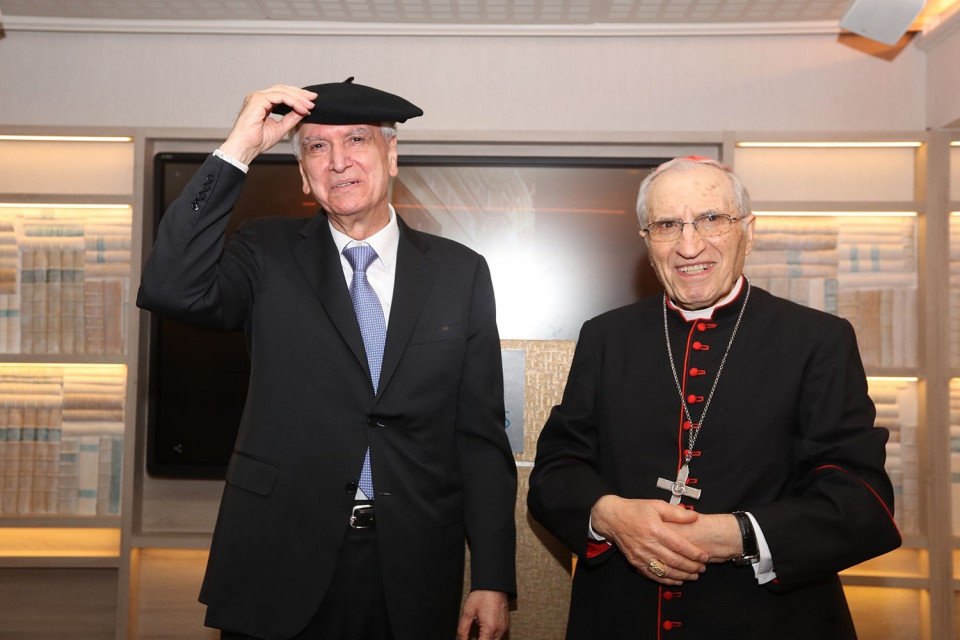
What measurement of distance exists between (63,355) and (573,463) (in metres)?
2.35

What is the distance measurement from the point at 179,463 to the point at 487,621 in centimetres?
204

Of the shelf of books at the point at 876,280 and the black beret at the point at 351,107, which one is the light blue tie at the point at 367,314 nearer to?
the black beret at the point at 351,107

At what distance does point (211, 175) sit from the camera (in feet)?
4.96

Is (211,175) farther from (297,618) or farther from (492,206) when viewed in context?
(492,206)

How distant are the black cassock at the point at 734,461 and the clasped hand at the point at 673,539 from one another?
8 centimetres

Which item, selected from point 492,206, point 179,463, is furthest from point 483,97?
point 179,463

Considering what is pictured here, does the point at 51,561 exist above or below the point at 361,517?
below

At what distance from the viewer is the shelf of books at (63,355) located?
3197mm

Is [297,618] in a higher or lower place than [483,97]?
lower

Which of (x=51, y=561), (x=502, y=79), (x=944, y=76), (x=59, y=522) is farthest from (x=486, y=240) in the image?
(x=51, y=561)

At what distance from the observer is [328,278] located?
1685 mm

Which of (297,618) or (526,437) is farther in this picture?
(526,437)

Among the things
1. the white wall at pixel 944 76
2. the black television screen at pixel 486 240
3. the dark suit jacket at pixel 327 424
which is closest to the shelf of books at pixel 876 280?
the white wall at pixel 944 76

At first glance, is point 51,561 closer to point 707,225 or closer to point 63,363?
point 63,363
